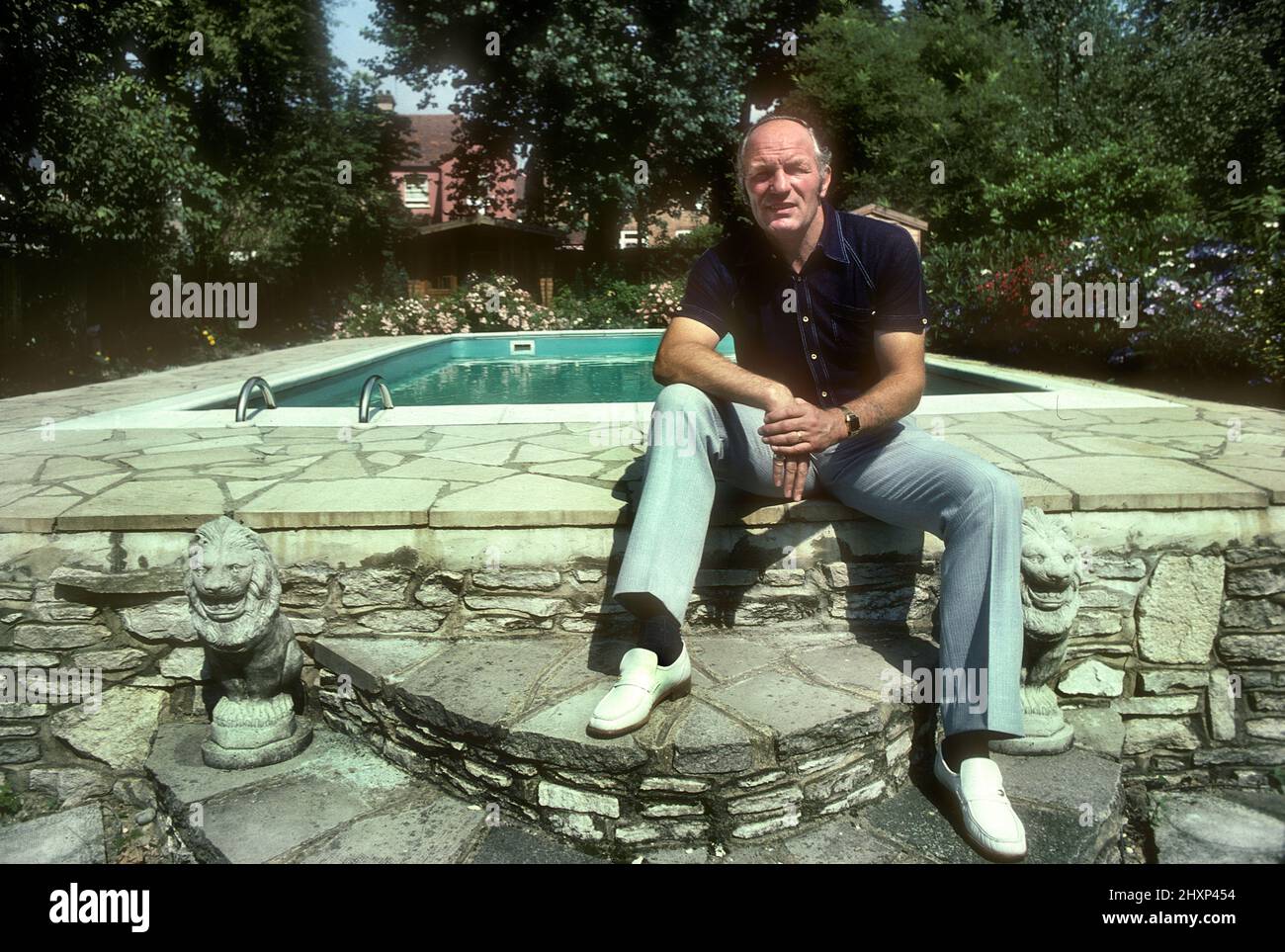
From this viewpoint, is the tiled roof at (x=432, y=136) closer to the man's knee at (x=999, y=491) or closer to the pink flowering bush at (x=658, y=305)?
the pink flowering bush at (x=658, y=305)

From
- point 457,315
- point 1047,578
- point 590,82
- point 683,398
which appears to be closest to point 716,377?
point 683,398

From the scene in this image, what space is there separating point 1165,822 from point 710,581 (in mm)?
1507

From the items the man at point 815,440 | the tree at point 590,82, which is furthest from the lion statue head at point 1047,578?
the tree at point 590,82

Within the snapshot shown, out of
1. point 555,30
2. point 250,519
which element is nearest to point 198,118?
point 555,30

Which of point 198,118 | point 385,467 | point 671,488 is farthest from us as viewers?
point 198,118

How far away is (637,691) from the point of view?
199cm

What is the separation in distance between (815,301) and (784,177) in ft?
1.19

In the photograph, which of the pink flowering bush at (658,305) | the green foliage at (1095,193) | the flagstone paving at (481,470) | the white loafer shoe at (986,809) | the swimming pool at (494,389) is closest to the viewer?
the white loafer shoe at (986,809)

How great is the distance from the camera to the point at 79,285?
27.8 ft

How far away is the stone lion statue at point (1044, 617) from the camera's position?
2.28 metres

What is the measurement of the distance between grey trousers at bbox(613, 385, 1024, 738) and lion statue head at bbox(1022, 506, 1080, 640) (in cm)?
15

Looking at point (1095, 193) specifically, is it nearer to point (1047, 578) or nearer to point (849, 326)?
point (849, 326)
